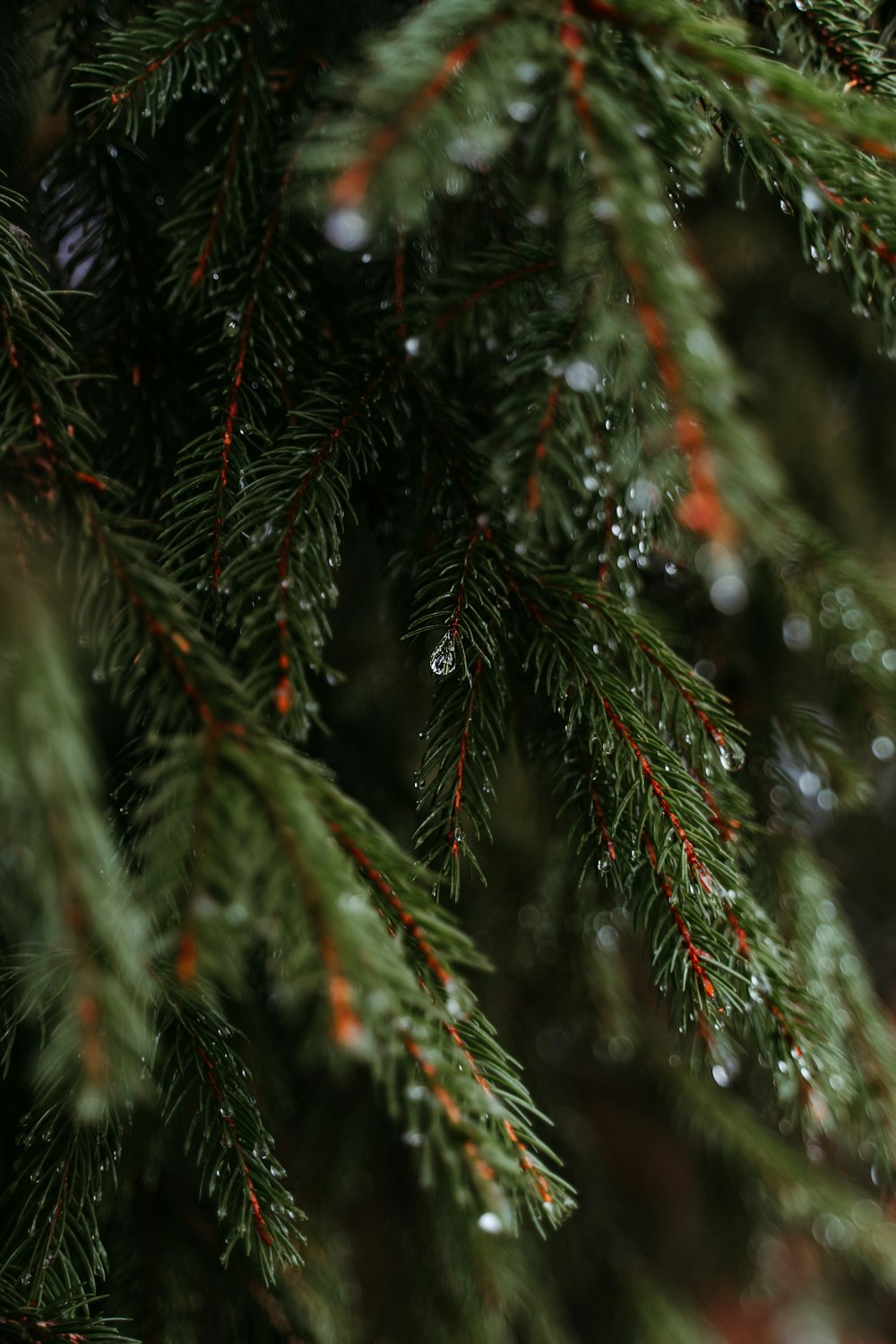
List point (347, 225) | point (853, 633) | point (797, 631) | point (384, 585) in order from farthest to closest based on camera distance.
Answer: point (797, 631) → point (853, 633) → point (384, 585) → point (347, 225)

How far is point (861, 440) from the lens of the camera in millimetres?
1991

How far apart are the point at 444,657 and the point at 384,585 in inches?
10.6

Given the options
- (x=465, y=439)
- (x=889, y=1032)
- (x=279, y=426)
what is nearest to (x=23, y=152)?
(x=279, y=426)

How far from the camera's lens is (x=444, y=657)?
2.29ft

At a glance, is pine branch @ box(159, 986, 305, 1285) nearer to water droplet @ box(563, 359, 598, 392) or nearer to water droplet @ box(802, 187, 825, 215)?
water droplet @ box(563, 359, 598, 392)

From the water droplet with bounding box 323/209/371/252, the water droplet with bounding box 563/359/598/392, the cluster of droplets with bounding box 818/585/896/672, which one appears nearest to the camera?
the water droplet with bounding box 323/209/371/252

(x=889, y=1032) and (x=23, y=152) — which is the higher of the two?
(x=23, y=152)

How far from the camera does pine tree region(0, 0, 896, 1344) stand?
1.63ft

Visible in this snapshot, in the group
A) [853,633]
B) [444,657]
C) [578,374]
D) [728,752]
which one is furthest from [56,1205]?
[853,633]

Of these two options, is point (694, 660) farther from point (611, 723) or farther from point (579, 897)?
point (611, 723)

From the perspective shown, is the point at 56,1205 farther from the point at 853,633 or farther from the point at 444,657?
the point at 853,633

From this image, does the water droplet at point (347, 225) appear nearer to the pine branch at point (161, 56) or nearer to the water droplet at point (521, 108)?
the water droplet at point (521, 108)

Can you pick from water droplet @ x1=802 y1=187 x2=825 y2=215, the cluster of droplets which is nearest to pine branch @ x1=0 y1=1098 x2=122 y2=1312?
water droplet @ x1=802 y1=187 x2=825 y2=215

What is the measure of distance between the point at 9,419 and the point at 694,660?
0.85m
